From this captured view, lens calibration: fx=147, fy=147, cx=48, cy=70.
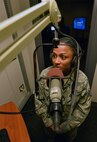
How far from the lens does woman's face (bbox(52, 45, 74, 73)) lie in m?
1.01

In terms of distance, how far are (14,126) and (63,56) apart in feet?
2.09

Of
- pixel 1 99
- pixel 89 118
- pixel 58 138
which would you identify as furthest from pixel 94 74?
pixel 1 99

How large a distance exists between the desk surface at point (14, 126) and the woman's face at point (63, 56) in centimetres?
53

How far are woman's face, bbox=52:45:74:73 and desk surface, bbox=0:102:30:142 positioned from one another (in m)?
0.53

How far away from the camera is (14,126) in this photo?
3.62 ft

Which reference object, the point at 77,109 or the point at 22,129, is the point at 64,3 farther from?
the point at 22,129

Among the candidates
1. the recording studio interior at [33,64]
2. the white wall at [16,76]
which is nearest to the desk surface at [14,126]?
the recording studio interior at [33,64]

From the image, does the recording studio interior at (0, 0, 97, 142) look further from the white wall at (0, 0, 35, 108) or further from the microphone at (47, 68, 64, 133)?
the microphone at (47, 68, 64, 133)

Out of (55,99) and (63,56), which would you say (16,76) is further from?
(55,99)

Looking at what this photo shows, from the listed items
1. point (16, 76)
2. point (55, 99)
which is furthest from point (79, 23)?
point (55, 99)

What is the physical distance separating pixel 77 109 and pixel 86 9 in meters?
1.53

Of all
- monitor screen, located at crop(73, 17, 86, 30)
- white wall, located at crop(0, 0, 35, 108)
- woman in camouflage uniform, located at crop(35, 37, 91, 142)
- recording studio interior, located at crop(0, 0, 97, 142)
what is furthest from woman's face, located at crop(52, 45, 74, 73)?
monitor screen, located at crop(73, 17, 86, 30)

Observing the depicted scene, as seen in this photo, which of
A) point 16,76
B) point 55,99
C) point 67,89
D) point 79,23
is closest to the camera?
point 55,99

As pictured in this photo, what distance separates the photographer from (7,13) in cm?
144
